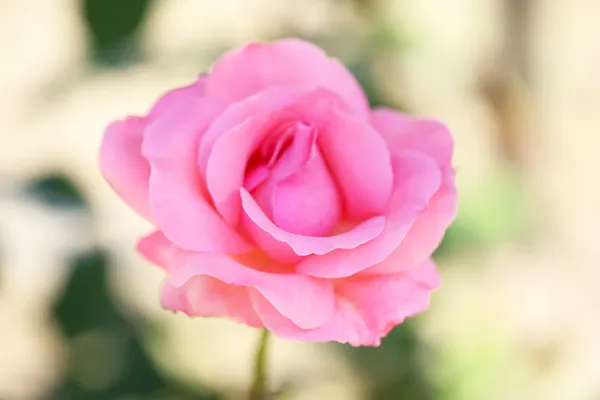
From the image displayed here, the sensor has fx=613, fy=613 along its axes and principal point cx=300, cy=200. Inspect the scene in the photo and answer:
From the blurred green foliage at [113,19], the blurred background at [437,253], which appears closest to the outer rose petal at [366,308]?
the blurred background at [437,253]

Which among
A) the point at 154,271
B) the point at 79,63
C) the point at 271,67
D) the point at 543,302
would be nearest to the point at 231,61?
the point at 271,67

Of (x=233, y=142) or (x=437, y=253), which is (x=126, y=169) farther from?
(x=437, y=253)

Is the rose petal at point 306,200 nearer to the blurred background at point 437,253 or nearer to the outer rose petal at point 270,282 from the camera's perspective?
the outer rose petal at point 270,282

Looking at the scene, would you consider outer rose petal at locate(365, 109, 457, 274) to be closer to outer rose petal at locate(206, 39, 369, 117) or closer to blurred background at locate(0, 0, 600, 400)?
outer rose petal at locate(206, 39, 369, 117)

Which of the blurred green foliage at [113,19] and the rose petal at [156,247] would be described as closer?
the rose petal at [156,247]

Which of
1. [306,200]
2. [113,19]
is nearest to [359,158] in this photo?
[306,200]

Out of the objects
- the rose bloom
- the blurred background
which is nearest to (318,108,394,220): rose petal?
the rose bloom
